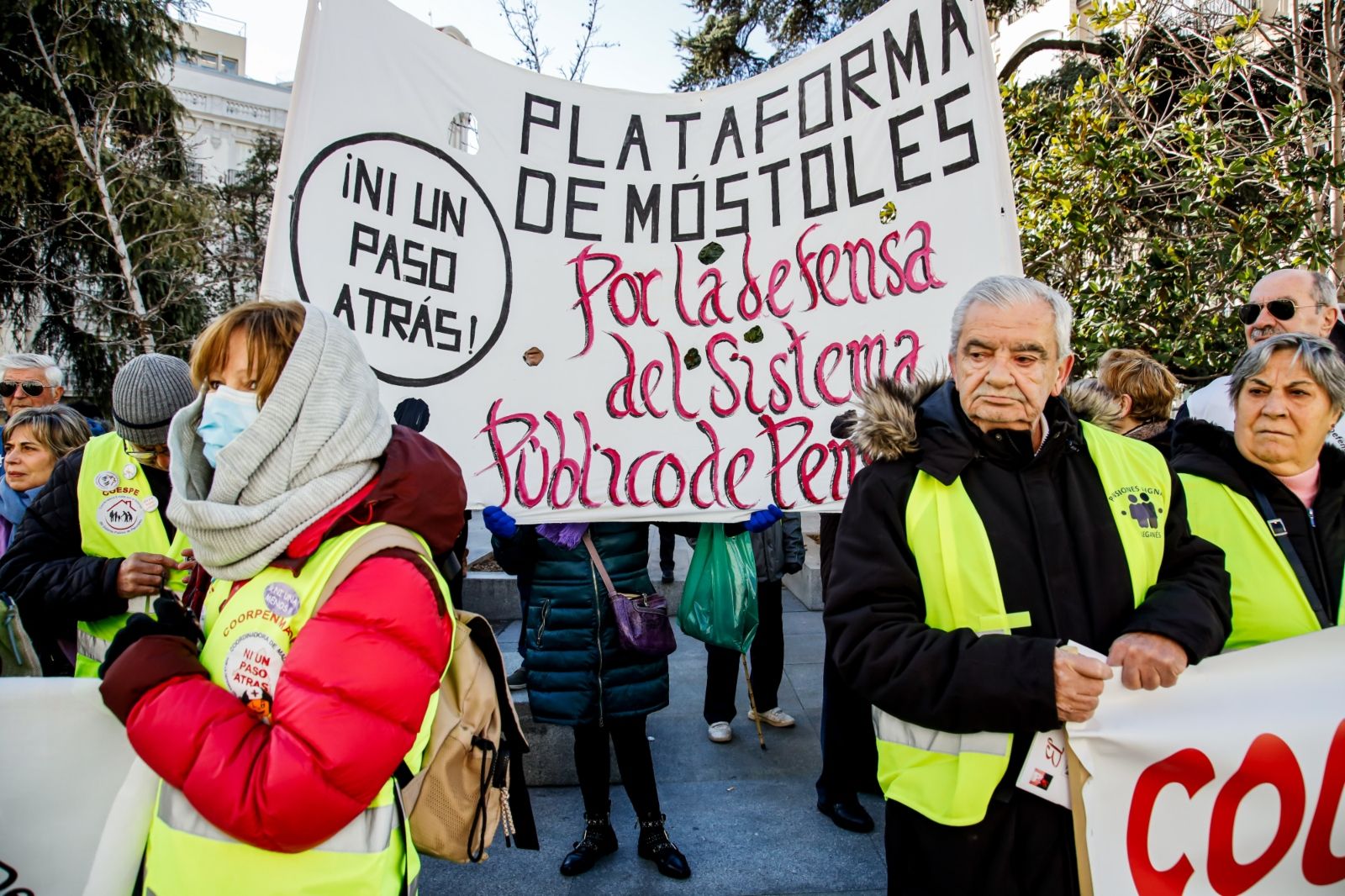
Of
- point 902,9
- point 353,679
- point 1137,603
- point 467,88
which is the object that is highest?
point 902,9

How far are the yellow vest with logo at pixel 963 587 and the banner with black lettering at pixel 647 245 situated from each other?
115cm

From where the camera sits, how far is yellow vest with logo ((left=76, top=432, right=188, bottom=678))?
7.72 feet

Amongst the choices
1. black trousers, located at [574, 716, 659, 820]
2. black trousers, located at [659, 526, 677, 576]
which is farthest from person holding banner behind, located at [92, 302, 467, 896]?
black trousers, located at [659, 526, 677, 576]

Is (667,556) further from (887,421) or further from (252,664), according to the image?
(252,664)

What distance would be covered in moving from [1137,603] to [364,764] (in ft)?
4.88

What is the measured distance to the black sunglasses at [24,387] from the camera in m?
3.74

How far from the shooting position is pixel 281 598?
140 centimetres

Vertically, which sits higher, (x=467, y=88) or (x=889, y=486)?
(x=467, y=88)

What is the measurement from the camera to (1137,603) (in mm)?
1658

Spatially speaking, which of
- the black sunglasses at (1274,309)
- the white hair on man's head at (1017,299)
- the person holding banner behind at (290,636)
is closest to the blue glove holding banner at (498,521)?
the person holding banner behind at (290,636)

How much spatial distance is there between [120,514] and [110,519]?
0.03 metres

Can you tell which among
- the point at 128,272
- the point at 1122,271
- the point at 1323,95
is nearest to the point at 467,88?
the point at 1122,271

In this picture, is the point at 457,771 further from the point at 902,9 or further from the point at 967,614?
the point at 902,9

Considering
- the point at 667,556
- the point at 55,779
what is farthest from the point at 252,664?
the point at 667,556
